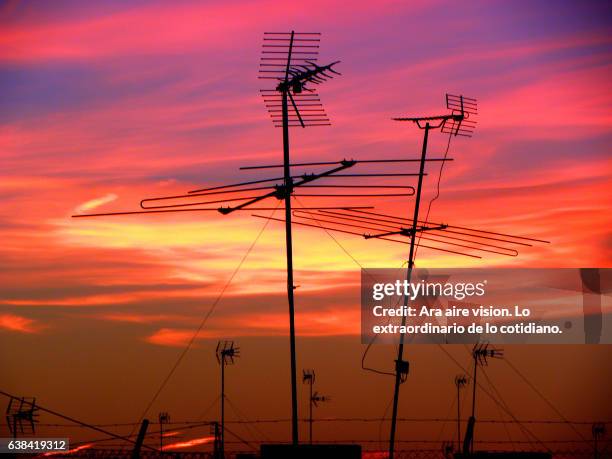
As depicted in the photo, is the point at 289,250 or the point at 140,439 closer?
the point at 140,439

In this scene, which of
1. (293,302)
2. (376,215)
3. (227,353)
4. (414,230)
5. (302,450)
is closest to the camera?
(302,450)

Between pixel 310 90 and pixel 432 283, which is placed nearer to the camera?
pixel 310 90

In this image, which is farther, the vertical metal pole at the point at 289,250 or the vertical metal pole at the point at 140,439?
the vertical metal pole at the point at 289,250

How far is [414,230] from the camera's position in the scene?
106 feet

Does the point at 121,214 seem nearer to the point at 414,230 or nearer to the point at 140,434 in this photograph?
the point at 140,434

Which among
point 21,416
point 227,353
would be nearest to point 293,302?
point 21,416

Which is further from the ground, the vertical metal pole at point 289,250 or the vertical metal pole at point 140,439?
the vertical metal pole at point 289,250

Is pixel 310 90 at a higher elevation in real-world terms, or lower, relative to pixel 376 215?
higher

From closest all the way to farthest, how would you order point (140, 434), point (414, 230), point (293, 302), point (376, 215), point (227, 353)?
point (140, 434), point (293, 302), point (376, 215), point (414, 230), point (227, 353)

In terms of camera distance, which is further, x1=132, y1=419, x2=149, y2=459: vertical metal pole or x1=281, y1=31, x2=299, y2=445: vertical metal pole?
x1=281, y1=31, x2=299, y2=445: vertical metal pole

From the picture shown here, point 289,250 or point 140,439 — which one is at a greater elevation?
point 289,250

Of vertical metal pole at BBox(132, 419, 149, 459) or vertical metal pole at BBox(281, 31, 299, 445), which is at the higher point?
vertical metal pole at BBox(281, 31, 299, 445)

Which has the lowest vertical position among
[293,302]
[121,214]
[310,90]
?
[293,302]

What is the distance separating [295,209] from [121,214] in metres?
4.02
